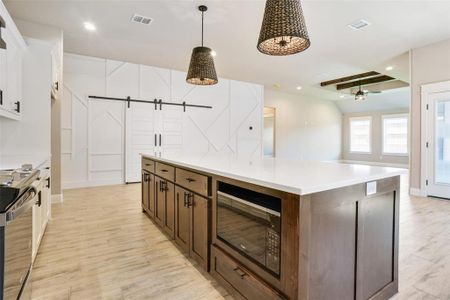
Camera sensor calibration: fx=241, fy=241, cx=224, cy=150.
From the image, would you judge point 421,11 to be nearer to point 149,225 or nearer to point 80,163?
point 149,225

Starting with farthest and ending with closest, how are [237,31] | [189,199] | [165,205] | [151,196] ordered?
[237,31]
[151,196]
[165,205]
[189,199]

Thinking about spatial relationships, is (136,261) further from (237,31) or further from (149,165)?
(237,31)

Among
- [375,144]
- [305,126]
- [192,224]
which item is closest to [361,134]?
[375,144]

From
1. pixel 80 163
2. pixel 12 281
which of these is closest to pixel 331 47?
pixel 12 281

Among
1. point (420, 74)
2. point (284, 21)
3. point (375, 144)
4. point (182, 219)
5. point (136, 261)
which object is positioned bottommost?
point (136, 261)

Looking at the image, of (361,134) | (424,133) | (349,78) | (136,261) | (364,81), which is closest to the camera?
(136,261)

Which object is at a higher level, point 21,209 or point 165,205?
point 21,209

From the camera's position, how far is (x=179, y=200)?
2.28 meters

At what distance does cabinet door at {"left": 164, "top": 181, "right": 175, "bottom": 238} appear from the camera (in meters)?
2.44

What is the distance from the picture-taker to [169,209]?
2535 millimetres

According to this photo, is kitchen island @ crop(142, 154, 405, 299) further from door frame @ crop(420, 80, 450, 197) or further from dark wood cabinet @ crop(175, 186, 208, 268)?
door frame @ crop(420, 80, 450, 197)

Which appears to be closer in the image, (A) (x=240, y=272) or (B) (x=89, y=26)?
(A) (x=240, y=272)

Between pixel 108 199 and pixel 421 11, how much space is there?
229 inches

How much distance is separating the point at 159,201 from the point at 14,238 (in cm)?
168
